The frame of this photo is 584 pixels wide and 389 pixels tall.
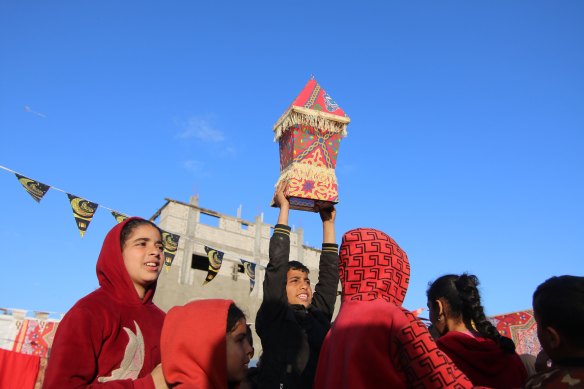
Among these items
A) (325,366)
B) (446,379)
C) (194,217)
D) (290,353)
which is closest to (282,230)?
(290,353)

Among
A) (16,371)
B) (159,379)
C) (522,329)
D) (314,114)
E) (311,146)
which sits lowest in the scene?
(16,371)

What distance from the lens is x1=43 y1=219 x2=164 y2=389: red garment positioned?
2.08 metres

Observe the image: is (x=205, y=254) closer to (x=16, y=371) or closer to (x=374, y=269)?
(x=16, y=371)

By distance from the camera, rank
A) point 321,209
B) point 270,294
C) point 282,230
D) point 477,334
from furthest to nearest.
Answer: point 321,209, point 282,230, point 270,294, point 477,334

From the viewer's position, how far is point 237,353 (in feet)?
7.14

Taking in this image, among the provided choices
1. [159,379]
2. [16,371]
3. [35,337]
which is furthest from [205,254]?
[159,379]

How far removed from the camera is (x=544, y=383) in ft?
5.67

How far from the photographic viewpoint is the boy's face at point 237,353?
2150 mm

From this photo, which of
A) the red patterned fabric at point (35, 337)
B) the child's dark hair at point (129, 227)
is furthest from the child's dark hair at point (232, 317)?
the red patterned fabric at point (35, 337)

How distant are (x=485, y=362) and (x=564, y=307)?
33.3 inches

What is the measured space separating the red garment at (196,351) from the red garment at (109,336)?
14 centimetres

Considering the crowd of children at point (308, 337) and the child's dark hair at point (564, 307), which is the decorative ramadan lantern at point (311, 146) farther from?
the child's dark hair at point (564, 307)

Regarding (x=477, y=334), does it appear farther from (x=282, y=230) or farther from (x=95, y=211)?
(x=95, y=211)

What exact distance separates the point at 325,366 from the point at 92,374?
1.06 m
